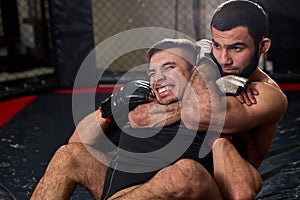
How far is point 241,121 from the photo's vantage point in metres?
1.20

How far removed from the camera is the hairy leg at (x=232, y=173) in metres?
1.19

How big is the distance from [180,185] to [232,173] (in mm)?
139

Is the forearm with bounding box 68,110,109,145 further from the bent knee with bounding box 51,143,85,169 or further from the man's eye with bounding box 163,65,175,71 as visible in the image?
the man's eye with bounding box 163,65,175,71

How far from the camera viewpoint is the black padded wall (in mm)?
3500

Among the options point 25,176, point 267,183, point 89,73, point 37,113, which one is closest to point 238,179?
point 267,183

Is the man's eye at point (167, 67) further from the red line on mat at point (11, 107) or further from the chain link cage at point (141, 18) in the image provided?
the chain link cage at point (141, 18)

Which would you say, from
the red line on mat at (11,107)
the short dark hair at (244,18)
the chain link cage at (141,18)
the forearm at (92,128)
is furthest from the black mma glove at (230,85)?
the chain link cage at (141,18)

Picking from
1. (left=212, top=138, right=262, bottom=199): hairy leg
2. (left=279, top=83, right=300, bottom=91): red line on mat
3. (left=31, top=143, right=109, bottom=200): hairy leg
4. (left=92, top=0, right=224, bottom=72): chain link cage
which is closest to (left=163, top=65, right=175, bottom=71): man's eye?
(left=212, top=138, right=262, bottom=199): hairy leg

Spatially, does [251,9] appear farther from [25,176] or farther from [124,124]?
[25,176]

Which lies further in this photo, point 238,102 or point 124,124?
point 124,124

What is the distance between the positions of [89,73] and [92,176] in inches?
82.0

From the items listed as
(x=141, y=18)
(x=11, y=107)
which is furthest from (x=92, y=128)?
(x=141, y=18)

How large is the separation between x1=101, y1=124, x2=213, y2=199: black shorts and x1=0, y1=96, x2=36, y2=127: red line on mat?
1.62 metres

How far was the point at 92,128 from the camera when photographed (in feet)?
4.64
